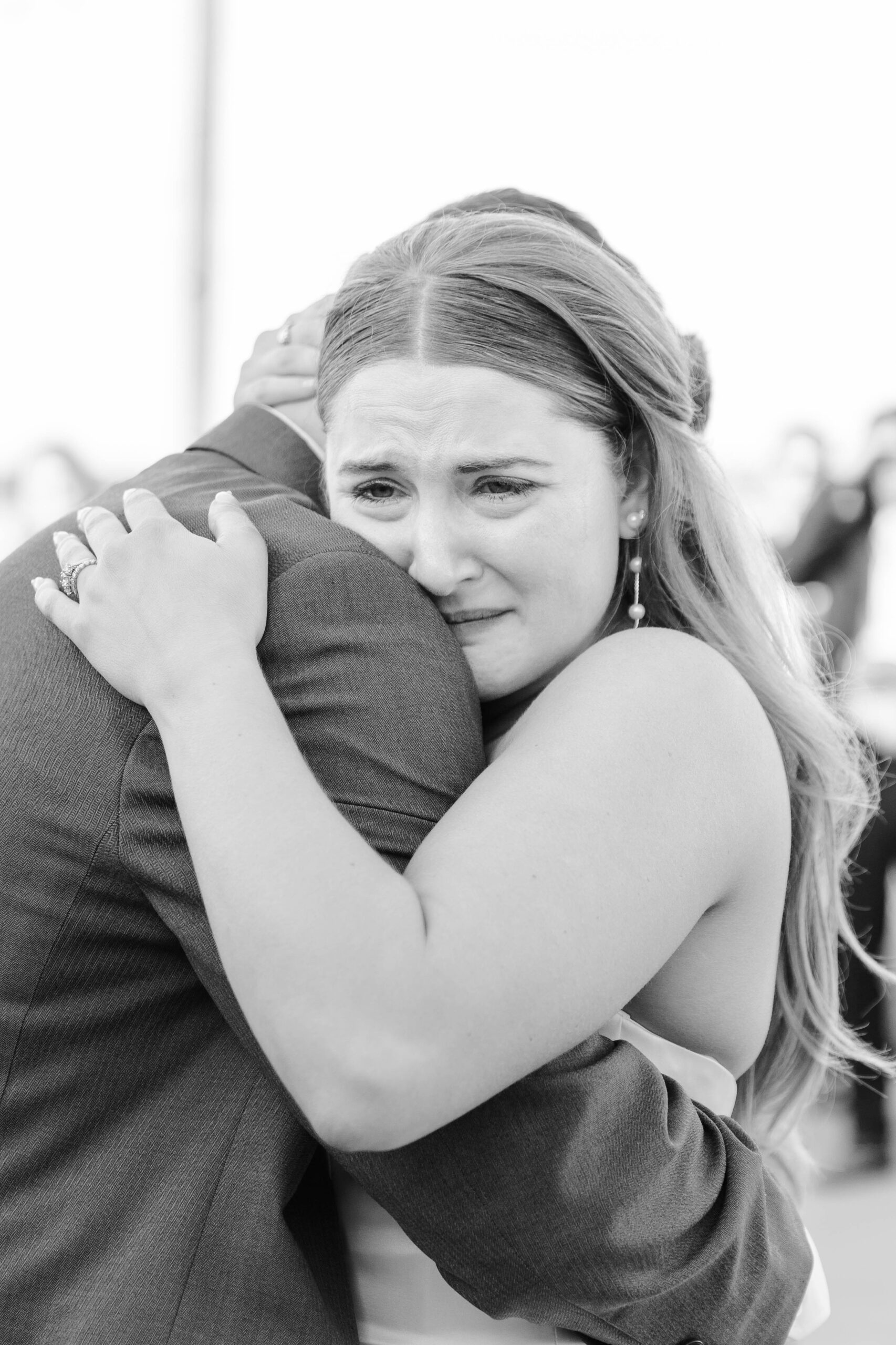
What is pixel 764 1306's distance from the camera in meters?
1.04

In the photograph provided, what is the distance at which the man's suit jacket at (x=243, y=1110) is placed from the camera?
0.91 metres

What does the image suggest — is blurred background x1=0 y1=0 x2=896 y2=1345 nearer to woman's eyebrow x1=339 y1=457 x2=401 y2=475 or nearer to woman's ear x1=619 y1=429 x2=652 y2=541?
woman's ear x1=619 y1=429 x2=652 y2=541


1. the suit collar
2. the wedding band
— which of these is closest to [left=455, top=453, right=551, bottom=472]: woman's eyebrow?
the suit collar

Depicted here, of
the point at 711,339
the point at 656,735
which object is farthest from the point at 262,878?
the point at 711,339

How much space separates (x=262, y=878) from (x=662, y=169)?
496cm

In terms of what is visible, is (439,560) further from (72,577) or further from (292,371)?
(292,371)

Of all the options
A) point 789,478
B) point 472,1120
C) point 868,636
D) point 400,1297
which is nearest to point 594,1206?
point 472,1120

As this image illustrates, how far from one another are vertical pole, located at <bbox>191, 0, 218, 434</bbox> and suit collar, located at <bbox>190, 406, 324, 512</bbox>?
3.81 metres

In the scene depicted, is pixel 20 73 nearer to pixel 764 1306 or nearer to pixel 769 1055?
pixel 769 1055

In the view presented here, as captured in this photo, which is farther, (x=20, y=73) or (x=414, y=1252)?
(x=20, y=73)

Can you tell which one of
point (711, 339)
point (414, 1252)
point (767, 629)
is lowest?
point (711, 339)

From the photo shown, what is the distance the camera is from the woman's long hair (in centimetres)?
120

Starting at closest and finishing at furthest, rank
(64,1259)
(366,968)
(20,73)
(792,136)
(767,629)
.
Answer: (366,968)
(64,1259)
(767,629)
(20,73)
(792,136)

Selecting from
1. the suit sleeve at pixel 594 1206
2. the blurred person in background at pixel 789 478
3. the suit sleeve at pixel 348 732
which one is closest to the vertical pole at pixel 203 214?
the blurred person in background at pixel 789 478
